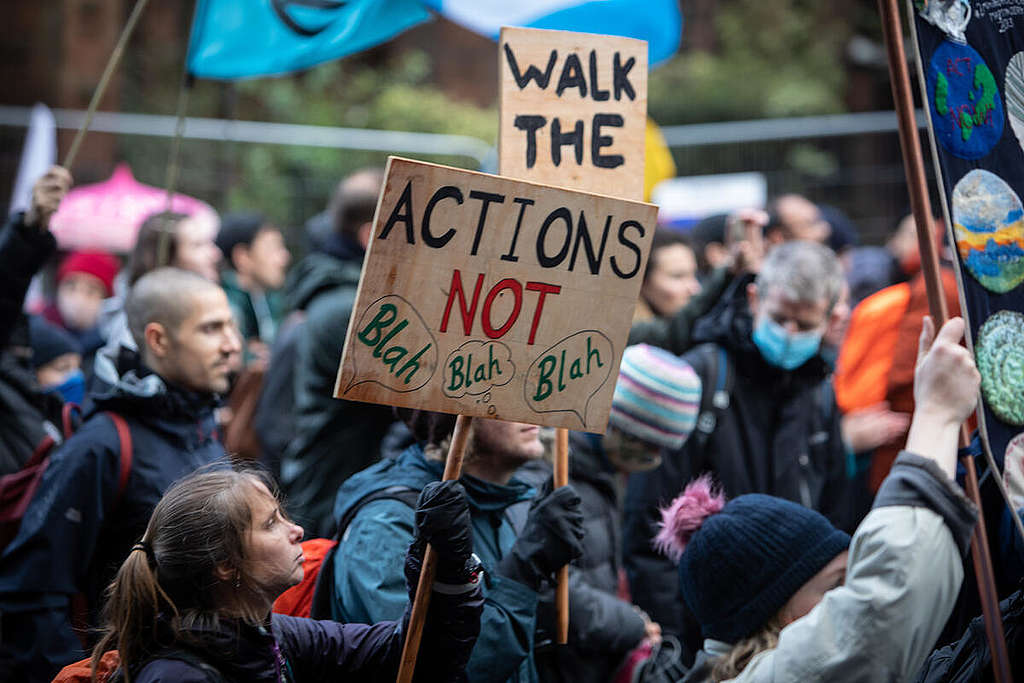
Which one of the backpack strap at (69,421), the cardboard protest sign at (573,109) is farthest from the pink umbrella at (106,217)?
the cardboard protest sign at (573,109)

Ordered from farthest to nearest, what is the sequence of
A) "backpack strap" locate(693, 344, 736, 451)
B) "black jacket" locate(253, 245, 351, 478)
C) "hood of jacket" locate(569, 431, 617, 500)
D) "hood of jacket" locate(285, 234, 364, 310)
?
"black jacket" locate(253, 245, 351, 478)
"hood of jacket" locate(285, 234, 364, 310)
"backpack strap" locate(693, 344, 736, 451)
"hood of jacket" locate(569, 431, 617, 500)

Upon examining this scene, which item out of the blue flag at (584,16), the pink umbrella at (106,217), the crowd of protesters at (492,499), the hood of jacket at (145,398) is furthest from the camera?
the pink umbrella at (106,217)

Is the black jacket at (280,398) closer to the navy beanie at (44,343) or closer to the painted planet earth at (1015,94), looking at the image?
the navy beanie at (44,343)

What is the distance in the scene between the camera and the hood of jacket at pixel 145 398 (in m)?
3.49

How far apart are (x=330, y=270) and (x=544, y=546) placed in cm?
256

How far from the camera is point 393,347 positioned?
7.83 ft

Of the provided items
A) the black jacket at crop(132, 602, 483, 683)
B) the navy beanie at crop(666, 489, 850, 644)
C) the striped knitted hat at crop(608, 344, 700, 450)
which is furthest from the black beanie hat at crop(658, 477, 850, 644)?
the striped knitted hat at crop(608, 344, 700, 450)

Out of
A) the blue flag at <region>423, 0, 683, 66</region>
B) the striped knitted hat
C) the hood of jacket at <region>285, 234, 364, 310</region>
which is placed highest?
the blue flag at <region>423, 0, 683, 66</region>

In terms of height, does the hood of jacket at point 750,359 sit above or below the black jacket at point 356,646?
→ above

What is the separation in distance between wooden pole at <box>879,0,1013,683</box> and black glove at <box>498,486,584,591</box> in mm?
883

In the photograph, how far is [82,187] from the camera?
10.0 m

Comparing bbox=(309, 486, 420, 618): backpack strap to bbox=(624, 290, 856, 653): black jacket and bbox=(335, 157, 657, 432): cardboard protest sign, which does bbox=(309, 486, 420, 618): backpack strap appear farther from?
bbox=(624, 290, 856, 653): black jacket

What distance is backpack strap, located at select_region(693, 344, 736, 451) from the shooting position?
428cm

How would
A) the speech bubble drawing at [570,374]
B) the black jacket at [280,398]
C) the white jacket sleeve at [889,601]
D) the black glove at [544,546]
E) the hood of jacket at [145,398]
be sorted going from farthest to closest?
the black jacket at [280,398]
the hood of jacket at [145,398]
the black glove at [544,546]
the speech bubble drawing at [570,374]
the white jacket sleeve at [889,601]
